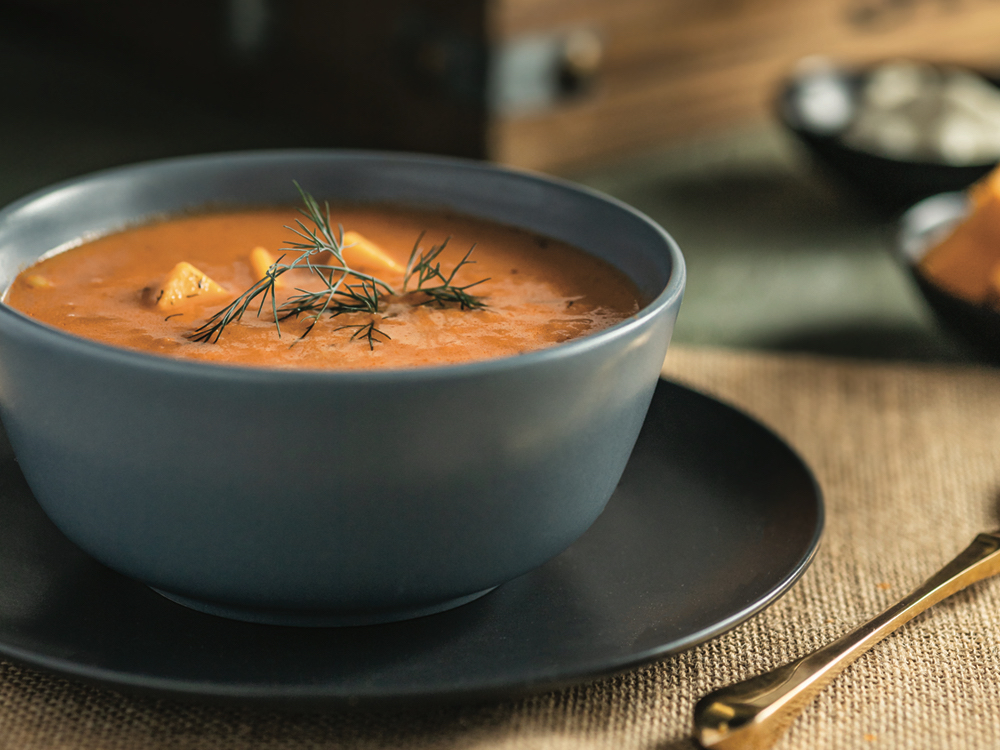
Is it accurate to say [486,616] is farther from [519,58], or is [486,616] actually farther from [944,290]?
[519,58]

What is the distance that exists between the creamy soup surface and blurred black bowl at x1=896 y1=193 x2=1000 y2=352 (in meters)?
0.78

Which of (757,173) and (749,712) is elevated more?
(749,712)

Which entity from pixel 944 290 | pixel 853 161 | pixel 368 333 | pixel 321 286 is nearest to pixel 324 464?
pixel 368 333

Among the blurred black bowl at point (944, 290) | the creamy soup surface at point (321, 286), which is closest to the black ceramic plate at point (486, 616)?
the creamy soup surface at point (321, 286)

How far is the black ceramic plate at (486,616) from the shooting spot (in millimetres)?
843

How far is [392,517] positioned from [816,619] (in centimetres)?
50

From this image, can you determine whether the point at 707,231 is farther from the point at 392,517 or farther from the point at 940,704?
the point at 392,517

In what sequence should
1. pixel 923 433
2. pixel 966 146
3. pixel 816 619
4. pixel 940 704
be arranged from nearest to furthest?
pixel 940 704 → pixel 816 619 → pixel 923 433 → pixel 966 146

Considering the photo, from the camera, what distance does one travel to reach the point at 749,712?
34.8 inches

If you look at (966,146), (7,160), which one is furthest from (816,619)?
(7,160)

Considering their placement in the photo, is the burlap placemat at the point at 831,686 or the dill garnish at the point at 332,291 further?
the dill garnish at the point at 332,291

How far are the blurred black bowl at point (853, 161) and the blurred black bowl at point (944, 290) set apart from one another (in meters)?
0.24

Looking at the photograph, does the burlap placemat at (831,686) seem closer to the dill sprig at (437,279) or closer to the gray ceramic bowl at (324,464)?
the gray ceramic bowl at (324,464)

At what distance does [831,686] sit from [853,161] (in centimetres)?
161
